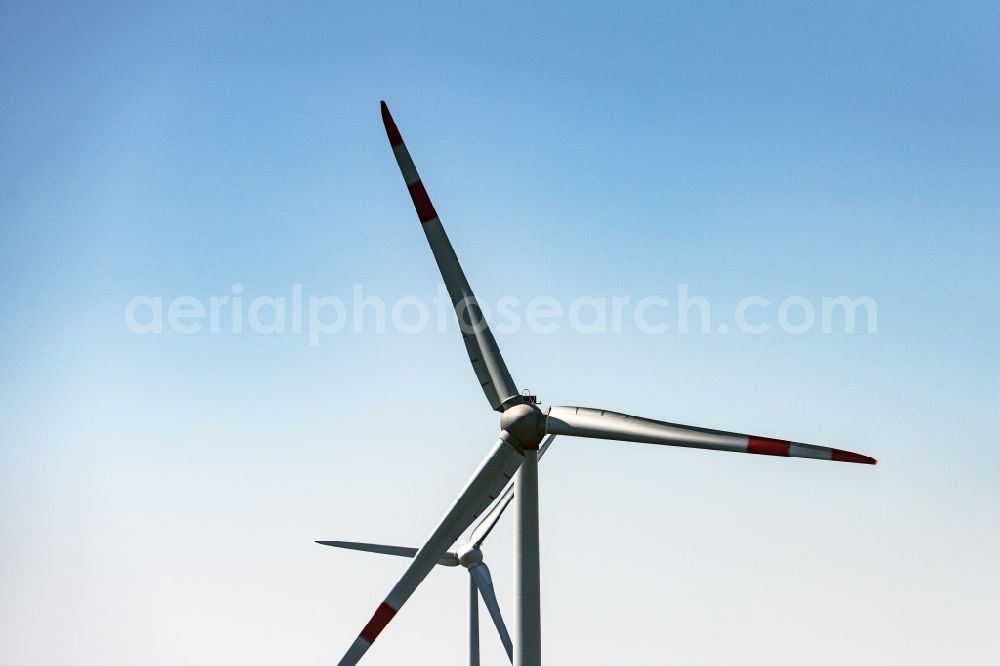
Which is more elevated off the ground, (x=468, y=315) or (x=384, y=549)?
(x=468, y=315)

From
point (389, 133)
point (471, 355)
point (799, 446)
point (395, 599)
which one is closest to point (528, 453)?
point (471, 355)

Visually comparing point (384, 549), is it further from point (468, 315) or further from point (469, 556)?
point (468, 315)

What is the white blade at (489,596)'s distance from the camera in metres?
62.0

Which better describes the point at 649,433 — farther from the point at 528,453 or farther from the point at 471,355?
the point at 471,355

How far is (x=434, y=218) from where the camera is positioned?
137ft

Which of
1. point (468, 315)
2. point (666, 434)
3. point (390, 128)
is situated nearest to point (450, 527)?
point (468, 315)

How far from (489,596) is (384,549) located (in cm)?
753

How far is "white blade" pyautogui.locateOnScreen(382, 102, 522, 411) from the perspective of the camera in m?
40.7

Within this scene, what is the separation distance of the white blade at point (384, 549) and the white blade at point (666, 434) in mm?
28665

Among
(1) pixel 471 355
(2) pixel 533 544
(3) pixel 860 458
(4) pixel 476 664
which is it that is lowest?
(4) pixel 476 664

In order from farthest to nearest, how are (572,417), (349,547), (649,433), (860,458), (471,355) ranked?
1. (349,547)
2. (471,355)
3. (572,417)
4. (649,433)
5. (860,458)

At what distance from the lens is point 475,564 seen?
6606 centimetres

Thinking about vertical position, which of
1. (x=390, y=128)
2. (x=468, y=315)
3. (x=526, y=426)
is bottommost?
(x=526, y=426)

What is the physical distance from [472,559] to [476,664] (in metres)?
6.55
